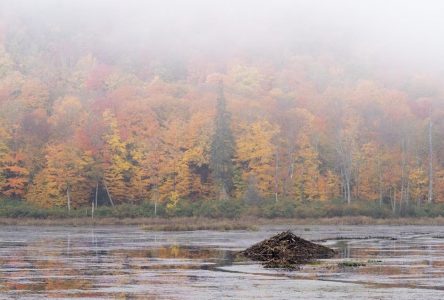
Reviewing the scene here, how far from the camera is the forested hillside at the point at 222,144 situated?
106m

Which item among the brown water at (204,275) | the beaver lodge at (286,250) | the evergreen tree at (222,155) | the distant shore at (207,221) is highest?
the evergreen tree at (222,155)

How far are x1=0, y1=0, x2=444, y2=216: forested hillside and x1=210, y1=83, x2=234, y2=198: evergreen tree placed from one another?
13 centimetres

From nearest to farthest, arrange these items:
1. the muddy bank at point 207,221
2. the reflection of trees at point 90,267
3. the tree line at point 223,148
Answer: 1. the reflection of trees at point 90,267
2. the muddy bank at point 207,221
3. the tree line at point 223,148

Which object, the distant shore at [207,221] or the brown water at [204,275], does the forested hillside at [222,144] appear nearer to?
the distant shore at [207,221]

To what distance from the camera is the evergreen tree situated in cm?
10794

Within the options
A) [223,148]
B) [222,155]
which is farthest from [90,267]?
[223,148]

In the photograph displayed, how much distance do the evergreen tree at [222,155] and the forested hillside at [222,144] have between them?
13cm

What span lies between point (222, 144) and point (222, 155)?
1409 mm

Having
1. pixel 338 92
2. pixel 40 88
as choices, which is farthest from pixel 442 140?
pixel 40 88

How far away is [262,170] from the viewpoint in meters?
106

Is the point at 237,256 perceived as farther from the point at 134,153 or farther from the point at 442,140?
the point at 442,140

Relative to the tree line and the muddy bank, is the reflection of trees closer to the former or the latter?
the muddy bank

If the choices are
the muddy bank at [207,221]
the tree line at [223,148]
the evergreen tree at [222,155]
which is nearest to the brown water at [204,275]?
the muddy bank at [207,221]

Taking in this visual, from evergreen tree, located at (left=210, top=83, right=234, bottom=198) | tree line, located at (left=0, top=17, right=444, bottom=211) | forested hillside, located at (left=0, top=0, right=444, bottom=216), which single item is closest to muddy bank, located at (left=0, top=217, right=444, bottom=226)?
tree line, located at (left=0, top=17, right=444, bottom=211)
